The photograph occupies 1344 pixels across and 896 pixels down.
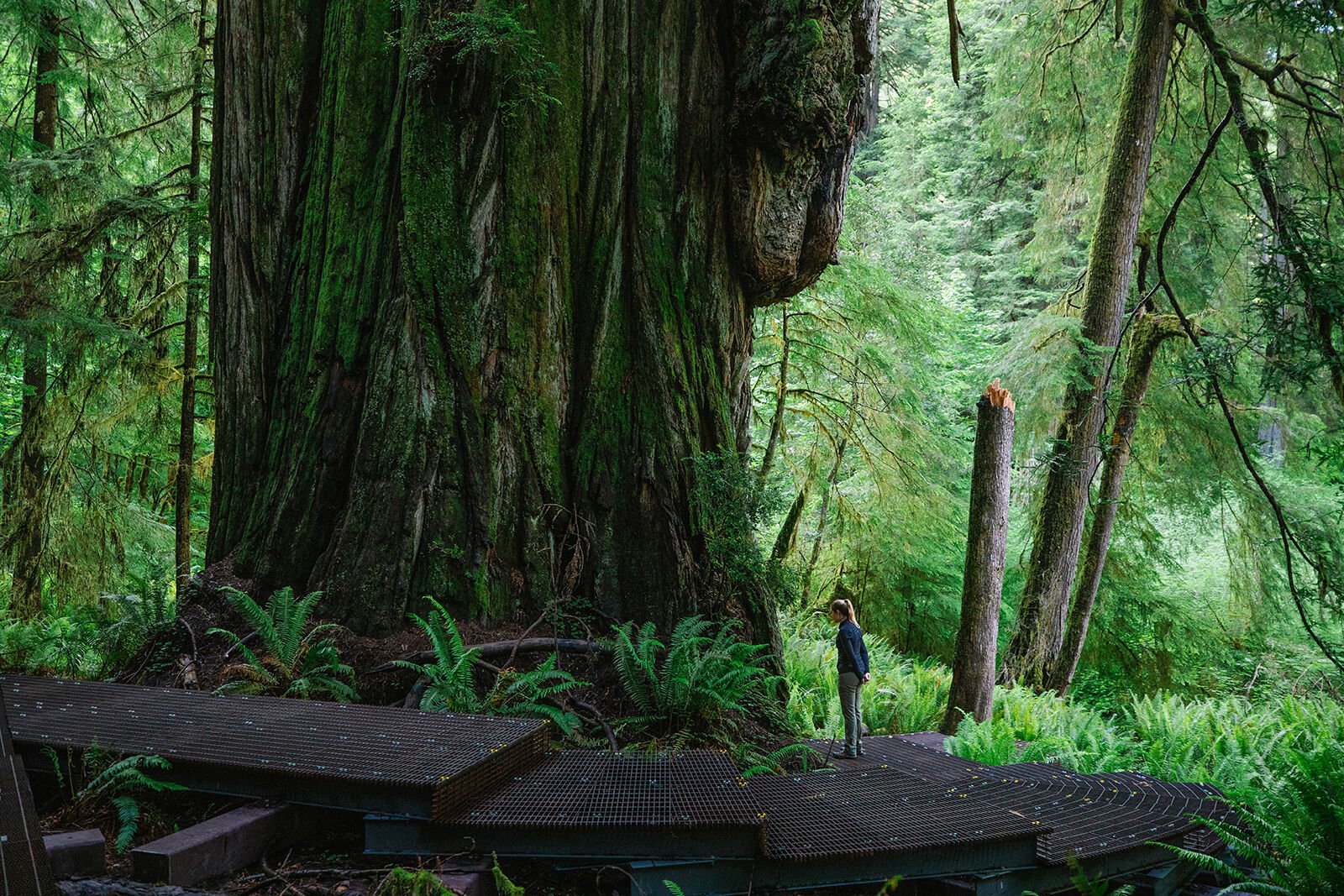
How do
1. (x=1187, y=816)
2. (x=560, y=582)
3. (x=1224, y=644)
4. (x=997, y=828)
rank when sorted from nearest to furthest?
(x=997, y=828), (x=1187, y=816), (x=560, y=582), (x=1224, y=644)

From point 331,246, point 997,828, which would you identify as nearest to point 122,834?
point 997,828

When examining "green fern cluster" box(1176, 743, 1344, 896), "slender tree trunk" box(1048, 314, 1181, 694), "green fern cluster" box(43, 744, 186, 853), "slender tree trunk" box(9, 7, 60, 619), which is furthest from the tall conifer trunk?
"slender tree trunk" box(1048, 314, 1181, 694)

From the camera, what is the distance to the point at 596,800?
10.0 ft

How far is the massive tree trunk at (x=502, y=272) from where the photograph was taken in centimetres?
484

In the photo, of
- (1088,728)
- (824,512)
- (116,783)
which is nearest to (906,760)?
(1088,728)

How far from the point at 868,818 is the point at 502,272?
11.3 feet

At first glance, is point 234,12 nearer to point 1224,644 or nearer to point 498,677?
point 498,677

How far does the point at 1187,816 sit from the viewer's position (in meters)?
3.98

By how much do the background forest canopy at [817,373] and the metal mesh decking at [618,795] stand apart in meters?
1.49

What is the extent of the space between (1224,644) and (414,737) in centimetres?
1459

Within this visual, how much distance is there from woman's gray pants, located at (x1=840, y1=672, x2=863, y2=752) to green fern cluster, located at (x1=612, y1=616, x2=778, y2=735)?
4.33 feet

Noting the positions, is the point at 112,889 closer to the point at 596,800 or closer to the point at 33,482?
the point at 596,800

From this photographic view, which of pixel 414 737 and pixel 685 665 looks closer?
pixel 414 737

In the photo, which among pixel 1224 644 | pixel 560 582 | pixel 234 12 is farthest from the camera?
pixel 1224 644
